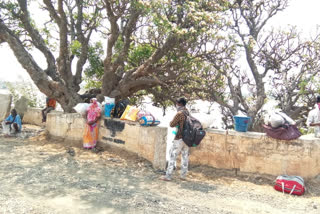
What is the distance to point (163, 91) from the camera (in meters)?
11.4

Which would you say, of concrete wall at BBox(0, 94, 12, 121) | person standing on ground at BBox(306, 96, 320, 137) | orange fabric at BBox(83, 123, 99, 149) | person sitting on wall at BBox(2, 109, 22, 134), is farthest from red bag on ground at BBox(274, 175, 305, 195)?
concrete wall at BBox(0, 94, 12, 121)

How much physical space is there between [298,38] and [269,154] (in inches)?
299

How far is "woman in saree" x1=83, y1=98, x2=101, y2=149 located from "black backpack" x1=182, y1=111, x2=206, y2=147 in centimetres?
305

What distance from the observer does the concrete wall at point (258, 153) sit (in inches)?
207

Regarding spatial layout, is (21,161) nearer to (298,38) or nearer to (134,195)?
(134,195)

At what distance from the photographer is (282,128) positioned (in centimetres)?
539

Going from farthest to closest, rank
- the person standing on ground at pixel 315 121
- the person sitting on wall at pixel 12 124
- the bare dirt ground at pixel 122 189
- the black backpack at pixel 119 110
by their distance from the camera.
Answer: the person sitting on wall at pixel 12 124, the black backpack at pixel 119 110, the person standing on ground at pixel 315 121, the bare dirt ground at pixel 122 189

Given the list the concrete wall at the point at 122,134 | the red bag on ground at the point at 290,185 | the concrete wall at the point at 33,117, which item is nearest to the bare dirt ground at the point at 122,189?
the red bag on ground at the point at 290,185

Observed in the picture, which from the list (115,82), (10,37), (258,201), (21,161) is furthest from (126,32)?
(258,201)

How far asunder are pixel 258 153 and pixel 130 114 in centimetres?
305

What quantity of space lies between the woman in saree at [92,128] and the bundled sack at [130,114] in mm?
884

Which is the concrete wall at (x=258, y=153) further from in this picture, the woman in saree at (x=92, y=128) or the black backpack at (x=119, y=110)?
the woman in saree at (x=92, y=128)

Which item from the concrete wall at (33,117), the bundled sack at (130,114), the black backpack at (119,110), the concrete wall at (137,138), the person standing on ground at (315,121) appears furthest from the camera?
the concrete wall at (33,117)

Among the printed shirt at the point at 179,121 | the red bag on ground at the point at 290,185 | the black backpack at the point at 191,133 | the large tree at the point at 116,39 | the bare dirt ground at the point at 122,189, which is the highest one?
the large tree at the point at 116,39
